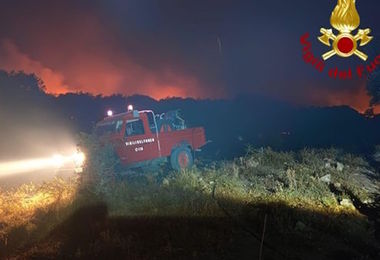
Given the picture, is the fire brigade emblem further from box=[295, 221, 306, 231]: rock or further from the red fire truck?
the red fire truck

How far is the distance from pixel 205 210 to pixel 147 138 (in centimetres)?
557

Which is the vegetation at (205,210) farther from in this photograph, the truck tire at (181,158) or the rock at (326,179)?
the truck tire at (181,158)

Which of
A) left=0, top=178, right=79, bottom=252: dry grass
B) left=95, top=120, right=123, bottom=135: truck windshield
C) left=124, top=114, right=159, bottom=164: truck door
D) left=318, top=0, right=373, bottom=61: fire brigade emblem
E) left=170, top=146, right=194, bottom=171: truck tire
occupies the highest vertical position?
left=318, top=0, right=373, bottom=61: fire brigade emblem

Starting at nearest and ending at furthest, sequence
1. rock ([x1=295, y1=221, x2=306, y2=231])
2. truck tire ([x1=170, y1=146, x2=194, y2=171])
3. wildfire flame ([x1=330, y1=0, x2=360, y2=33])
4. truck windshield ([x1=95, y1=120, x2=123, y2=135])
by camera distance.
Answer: rock ([x1=295, y1=221, x2=306, y2=231])
wildfire flame ([x1=330, y1=0, x2=360, y2=33])
truck windshield ([x1=95, y1=120, x2=123, y2=135])
truck tire ([x1=170, y1=146, x2=194, y2=171])

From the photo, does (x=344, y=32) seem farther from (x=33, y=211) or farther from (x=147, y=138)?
(x=33, y=211)

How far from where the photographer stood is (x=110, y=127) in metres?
13.8

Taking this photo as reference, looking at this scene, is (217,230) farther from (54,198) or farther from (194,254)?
(54,198)

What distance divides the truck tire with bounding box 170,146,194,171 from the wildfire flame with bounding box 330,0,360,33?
7.69 m

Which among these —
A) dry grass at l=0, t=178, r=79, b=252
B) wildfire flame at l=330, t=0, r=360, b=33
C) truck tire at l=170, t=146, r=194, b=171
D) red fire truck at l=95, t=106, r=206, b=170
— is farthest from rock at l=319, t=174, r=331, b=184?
dry grass at l=0, t=178, r=79, b=252

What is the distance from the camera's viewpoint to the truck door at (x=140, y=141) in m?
13.2

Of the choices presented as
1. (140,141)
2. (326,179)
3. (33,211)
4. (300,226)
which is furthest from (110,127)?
(300,226)

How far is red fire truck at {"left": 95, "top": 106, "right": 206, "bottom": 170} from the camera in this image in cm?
1310

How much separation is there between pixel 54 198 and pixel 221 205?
5.08 metres

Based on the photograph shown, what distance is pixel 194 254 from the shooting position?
6.82 meters
